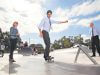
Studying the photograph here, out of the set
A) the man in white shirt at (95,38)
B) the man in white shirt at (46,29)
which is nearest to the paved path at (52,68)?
the man in white shirt at (46,29)

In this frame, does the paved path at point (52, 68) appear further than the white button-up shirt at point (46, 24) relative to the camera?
No

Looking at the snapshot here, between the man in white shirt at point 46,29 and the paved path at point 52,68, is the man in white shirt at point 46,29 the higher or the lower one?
the higher one

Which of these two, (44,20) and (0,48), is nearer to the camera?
(44,20)

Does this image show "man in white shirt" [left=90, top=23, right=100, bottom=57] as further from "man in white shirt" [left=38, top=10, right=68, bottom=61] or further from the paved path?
the paved path

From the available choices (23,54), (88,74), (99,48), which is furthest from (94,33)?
(88,74)

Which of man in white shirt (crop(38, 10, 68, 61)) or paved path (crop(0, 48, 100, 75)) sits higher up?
man in white shirt (crop(38, 10, 68, 61))

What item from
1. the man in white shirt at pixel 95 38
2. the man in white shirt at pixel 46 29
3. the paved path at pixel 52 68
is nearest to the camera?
the paved path at pixel 52 68

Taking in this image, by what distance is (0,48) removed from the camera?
63.2 ft

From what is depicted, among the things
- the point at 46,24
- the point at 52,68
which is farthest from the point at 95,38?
the point at 52,68

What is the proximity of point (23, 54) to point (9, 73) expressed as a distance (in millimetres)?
7872

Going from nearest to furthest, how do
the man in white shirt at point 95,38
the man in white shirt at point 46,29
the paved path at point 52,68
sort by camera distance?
the paved path at point 52,68 → the man in white shirt at point 46,29 → the man in white shirt at point 95,38

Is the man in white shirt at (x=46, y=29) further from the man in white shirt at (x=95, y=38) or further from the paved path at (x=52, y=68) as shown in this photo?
the man in white shirt at (x=95, y=38)

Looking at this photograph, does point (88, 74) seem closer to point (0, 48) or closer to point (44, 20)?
point (44, 20)

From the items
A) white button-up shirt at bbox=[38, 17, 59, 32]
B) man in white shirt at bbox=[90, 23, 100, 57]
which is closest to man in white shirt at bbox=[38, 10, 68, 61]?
white button-up shirt at bbox=[38, 17, 59, 32]
